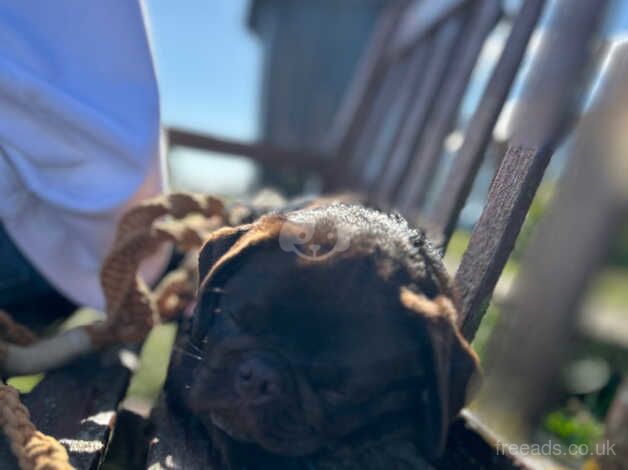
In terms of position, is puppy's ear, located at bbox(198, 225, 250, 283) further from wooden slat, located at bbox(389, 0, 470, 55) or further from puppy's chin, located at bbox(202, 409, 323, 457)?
wooden slat, located at bbox(389, 0, 470, 55)

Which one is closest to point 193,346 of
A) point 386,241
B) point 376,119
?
point 386,241

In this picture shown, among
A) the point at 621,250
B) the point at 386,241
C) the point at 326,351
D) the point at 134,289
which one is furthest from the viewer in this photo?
the point at 621,250

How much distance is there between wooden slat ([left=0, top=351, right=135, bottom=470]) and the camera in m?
1.35

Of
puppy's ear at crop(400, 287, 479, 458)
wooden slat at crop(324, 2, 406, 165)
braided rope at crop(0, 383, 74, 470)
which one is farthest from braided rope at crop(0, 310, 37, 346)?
wooden slat at crop(324, 2, 406, 165)

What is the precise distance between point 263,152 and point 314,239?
3.27m

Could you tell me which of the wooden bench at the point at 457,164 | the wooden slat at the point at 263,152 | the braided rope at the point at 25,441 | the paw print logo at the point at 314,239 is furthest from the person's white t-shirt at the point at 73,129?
the wooden slat at the point at 263,152

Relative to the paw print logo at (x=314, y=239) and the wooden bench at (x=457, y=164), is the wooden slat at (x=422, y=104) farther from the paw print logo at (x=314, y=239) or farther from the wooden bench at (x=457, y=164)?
the paw print logo at (x=314, y=239)

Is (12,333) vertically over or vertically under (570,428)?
over

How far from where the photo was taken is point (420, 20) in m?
3.57

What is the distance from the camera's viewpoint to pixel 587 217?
8.64 ft

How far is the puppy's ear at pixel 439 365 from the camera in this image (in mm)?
1255

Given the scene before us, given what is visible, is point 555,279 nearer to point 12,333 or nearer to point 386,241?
point 386,241

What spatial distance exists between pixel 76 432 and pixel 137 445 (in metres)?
0.40

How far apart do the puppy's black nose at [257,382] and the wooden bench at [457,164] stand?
0.23 m
